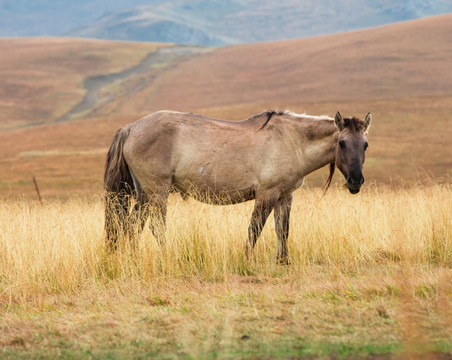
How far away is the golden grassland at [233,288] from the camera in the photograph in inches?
203

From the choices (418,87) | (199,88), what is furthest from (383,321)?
(199,88)

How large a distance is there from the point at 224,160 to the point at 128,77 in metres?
79.9

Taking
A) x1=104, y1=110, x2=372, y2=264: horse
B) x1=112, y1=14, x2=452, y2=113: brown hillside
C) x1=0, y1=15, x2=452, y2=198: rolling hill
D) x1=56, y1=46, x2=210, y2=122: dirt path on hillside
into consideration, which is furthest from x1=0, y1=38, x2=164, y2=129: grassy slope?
x1=104, y1=110, x2=372, y2=264: horse

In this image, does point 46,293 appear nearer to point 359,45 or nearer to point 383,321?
point 383,321

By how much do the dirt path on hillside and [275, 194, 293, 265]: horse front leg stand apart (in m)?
59.2

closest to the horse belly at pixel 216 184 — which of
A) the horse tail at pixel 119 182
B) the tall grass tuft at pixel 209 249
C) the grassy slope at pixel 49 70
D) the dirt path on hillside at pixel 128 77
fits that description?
the tall grass tuft at pixel 209 249

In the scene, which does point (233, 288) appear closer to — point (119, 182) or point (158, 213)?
point (158, 213)

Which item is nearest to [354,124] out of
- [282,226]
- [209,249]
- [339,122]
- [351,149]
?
[339,122]

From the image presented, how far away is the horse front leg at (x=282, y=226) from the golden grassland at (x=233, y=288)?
6.2 inches

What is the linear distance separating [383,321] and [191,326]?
1699 millimetres

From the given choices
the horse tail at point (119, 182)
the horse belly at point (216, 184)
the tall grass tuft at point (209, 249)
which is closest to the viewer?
the tall grass tuft at point (209, 249)

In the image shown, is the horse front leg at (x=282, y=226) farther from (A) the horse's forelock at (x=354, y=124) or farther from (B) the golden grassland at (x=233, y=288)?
(A) the horse's forelock at (x=354, y=124)

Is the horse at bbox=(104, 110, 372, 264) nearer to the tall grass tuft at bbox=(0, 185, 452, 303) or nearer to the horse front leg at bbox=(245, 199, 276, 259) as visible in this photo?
the horse front leg at bbox=(245, 199, 276, 259)

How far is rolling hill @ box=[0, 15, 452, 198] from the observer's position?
107ft
